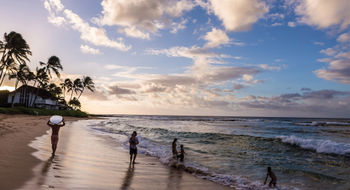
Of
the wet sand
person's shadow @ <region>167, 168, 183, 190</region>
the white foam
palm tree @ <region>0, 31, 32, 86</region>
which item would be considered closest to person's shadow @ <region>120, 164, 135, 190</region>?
the wet sand

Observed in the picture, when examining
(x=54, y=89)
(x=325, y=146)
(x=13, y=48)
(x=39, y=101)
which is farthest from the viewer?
(x=54, y=89)

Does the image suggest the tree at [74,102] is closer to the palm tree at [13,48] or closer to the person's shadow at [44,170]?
the palm tree at [13,48]

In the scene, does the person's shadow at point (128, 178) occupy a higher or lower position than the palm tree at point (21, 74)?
lower

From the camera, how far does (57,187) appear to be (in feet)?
18.3

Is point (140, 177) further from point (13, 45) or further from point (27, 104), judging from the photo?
point (27, 104)

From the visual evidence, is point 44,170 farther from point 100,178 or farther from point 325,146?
point 325,146

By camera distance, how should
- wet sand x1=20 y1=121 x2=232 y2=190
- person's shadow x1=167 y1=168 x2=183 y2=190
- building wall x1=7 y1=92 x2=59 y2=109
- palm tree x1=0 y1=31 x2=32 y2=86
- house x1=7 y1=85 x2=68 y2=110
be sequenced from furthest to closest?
building wall x1=7 y1=92 x2=59 y2=109, house x1=7 y1=85 x2=68 y2=110, palm tree x1=0 y1=31 x2=32 y2=86, person's shadow x1=167 y1=168 x2=183 y2=190, wet sand x1=20 y1=121 x2=232 y2=190

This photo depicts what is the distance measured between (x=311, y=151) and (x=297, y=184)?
990 cm

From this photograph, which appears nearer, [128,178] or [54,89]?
[128,178]

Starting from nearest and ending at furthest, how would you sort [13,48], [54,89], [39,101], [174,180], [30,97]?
[174,180] → [13,48] → [30,97] → [39,101] → [54,89]

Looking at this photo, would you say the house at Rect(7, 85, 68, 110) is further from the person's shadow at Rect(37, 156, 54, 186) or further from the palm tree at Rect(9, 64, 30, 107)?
the person's shadow at Rect(37, 156, 54, 186)

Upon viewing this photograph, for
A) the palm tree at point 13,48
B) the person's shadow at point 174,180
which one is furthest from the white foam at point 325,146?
the palm tree at point 13,48

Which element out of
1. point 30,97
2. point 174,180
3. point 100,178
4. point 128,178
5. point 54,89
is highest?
point 54,89

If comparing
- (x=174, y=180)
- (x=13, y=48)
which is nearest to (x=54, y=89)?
(x=13, y=48)
